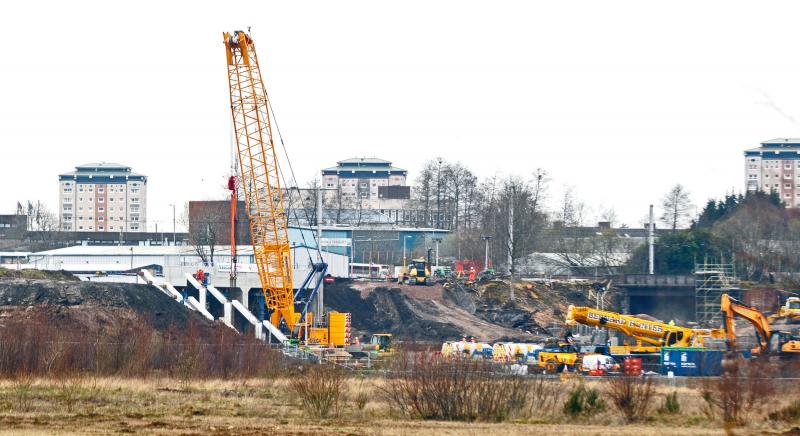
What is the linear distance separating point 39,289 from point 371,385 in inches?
1354

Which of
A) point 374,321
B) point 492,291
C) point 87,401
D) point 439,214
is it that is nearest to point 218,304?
point 374,321

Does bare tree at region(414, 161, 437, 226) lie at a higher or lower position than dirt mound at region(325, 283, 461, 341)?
higher

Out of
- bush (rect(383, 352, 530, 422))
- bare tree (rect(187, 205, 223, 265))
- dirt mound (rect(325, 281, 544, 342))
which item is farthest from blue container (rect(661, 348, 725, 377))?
bare tree (rect(187, 205, 223, 265))

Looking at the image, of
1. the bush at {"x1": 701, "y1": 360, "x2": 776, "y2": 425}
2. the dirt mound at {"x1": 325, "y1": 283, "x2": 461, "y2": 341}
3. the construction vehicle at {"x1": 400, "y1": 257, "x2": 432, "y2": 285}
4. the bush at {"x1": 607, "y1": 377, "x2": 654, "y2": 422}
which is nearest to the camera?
the bush at {"x1": 701, "y1": 360, "x2": 776, "y2": 425}

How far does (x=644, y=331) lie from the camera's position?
7306 centimetres

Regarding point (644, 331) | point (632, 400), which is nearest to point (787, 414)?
point (632, 400)

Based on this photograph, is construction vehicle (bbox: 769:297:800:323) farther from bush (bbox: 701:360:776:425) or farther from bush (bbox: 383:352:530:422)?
bush (bbox: 383:352:530:422)

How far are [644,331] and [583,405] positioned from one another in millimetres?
33201

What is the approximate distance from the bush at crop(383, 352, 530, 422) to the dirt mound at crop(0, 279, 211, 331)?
37.7 meters

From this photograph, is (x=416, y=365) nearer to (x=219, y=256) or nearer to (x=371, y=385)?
(x=371, y=385)

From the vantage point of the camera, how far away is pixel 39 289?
79375 mm

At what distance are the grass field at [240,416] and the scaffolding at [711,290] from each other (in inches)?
1925

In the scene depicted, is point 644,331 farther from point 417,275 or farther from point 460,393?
point 417,275

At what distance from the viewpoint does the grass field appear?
35.9 meters
